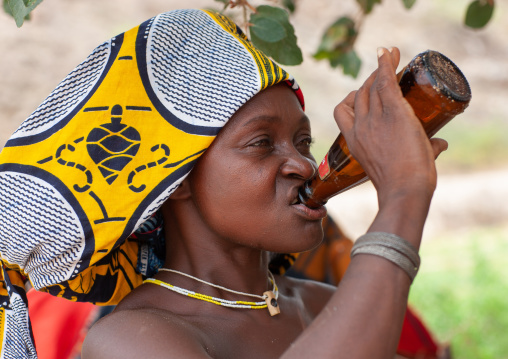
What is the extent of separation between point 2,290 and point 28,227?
0.40 metres

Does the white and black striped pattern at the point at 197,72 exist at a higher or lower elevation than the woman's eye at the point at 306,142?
higher

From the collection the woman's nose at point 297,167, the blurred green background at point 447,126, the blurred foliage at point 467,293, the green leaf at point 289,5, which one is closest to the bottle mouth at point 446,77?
the woman's nose at point 297,167

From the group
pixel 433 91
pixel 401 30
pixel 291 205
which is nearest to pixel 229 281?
pixel 291 205

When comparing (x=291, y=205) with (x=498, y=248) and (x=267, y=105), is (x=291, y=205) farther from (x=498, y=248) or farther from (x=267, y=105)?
(x=498, y=248)

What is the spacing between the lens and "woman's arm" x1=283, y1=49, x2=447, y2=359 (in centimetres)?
130

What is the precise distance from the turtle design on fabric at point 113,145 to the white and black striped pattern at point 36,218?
0.14 meters

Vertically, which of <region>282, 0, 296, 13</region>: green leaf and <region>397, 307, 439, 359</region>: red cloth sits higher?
<region>282, 0, 296, 13</region>: green leaf

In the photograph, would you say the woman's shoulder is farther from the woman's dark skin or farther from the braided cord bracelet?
the braided cord bracelet

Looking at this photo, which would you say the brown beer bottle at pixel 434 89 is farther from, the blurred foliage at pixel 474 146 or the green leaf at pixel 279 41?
the blurred foliage at pixel 474 146

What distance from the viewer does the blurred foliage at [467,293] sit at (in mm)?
5117

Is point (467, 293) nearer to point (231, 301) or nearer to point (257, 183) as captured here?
point (231, 301)

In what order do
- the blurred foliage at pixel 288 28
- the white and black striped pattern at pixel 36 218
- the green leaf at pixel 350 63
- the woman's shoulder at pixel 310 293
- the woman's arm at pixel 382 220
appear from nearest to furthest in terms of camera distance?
the woman's arm at pixel 382 220 < the white and black striped pattern at pixel 36 218 < the blurred foliage at pixel 288 28 < the woman's shoulder at pixel 310 293 < the green leaf at pixel 350 63

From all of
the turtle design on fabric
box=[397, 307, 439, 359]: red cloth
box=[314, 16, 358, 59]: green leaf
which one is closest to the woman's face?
the turtle design on fabric

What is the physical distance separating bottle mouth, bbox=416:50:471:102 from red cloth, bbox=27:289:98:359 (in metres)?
2.02
